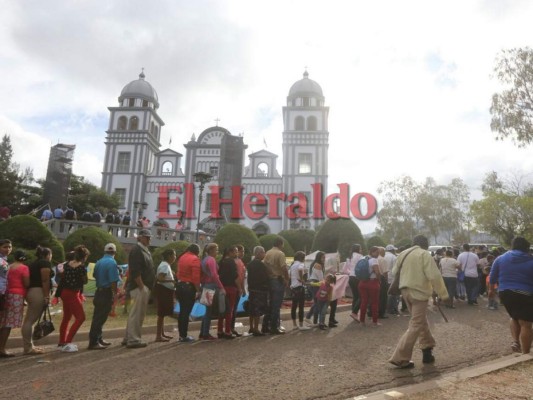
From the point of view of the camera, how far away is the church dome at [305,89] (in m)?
41.6

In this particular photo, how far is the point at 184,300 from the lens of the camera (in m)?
6.39

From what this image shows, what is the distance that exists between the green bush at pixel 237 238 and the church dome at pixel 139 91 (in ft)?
105

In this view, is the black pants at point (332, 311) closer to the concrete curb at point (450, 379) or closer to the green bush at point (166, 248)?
the concrete curb at point (450, 379)

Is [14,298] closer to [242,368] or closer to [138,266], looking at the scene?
[138,266]

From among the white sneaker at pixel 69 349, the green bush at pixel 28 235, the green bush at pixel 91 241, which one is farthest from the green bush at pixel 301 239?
the white sneaker at pixel 69 349

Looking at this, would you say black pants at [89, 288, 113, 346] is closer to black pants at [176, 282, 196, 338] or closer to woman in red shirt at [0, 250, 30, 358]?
woman in red shirt at [0, 250, 30, 358]

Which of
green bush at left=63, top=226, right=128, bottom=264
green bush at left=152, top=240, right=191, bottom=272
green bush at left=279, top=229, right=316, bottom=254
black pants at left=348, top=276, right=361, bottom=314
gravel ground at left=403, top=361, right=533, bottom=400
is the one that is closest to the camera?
gravel ground at left=403, top=361, right=533, bottom=400

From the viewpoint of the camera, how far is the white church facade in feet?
126

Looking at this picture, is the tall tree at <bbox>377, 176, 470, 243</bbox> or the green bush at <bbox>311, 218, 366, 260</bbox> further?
the tall tree at <bbox>377, 176, 470, 243</bbox>

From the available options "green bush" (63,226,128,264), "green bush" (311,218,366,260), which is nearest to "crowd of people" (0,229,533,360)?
"green bush" (63,226,128,264)

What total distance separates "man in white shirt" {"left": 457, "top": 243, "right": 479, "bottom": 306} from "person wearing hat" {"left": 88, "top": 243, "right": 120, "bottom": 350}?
29.8 feet

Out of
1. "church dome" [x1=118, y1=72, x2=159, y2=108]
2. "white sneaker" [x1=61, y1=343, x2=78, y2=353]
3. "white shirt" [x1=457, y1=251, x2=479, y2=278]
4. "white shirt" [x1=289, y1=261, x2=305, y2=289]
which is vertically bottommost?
"white sneaker" [x1=61, y1=343, x2=78, y2=353]

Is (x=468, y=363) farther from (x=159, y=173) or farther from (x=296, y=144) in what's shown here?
(x=159, y=173)

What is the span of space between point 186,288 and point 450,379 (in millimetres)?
3948
